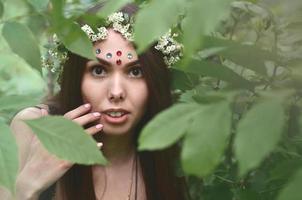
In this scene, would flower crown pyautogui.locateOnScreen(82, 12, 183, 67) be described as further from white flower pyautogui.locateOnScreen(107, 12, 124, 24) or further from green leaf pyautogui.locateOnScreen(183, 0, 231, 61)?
green leaf pyautogui.locateOnScreen(183, 0, 231, 61)

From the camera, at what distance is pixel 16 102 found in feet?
2.68

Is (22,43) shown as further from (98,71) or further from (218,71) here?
(98,71)

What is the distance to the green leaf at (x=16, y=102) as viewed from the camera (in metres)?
0.82

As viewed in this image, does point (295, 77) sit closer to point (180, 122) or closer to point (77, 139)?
point (180, 122)

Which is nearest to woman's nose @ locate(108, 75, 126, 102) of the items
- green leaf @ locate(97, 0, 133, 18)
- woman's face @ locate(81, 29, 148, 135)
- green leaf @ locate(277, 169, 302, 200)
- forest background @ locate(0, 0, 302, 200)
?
woman's face @ locate(81, 29, 148, 135)

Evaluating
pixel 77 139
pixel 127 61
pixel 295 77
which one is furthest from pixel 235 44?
pixel 127 61

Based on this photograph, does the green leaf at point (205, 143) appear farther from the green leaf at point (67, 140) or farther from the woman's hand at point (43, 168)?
the woman's hand at point (43, 168)

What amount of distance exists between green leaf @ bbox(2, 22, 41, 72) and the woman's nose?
37 cm

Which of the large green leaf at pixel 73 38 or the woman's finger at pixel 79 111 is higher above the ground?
the large green leaf at pixel 73 38

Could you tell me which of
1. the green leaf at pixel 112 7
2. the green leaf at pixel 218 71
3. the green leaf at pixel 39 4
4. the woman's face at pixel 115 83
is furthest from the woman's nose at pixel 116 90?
the green leaf at pixel 112 7

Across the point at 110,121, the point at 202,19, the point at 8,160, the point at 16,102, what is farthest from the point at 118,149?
the point at 202,19

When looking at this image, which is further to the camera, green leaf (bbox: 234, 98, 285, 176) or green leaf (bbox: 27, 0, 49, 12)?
green leaf (bbox: 27, 0, 49, 12)

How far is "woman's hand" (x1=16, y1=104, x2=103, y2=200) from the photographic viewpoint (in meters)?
1.15

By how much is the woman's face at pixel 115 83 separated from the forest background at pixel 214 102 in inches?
4.1
